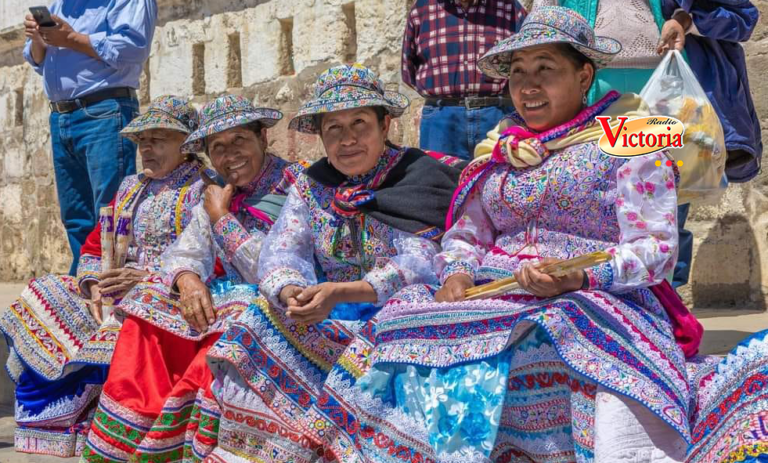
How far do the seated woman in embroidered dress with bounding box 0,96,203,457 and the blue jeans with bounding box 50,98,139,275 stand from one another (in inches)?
20.5

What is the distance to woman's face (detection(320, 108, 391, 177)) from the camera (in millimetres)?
3326

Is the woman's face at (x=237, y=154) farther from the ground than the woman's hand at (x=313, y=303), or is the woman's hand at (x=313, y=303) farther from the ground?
the woman's face at (x=237, y=154)

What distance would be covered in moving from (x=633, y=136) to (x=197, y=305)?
165 cm

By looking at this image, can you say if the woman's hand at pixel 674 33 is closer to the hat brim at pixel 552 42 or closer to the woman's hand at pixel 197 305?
the hat brim at pixel 552 42

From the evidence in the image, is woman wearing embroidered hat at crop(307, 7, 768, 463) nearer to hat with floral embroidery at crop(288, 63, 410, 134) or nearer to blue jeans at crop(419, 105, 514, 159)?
hat with floral embroidery at crop(288, 63, 410, 134)

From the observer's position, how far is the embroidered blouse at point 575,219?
99.5 inches

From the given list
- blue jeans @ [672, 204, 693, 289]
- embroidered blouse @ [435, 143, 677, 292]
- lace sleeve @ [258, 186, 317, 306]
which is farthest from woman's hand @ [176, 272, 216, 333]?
blue jeans @ [672, 204, 693, 289]

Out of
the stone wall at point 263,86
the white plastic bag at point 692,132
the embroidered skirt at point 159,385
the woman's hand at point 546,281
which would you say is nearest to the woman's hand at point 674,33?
the white plastic bag at point 692,132

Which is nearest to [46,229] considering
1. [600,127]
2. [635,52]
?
[635,52]

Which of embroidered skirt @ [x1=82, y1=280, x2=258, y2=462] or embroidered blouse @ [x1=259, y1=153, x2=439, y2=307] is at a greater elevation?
embroidered blouse @ [x1=259, y1=153, x2=439, y2=307]

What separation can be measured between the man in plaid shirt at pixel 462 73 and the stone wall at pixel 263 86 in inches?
53.1

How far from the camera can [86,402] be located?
402 centimetres

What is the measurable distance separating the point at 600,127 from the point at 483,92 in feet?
4.77

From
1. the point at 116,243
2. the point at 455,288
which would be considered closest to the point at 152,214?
the point at 116,243
